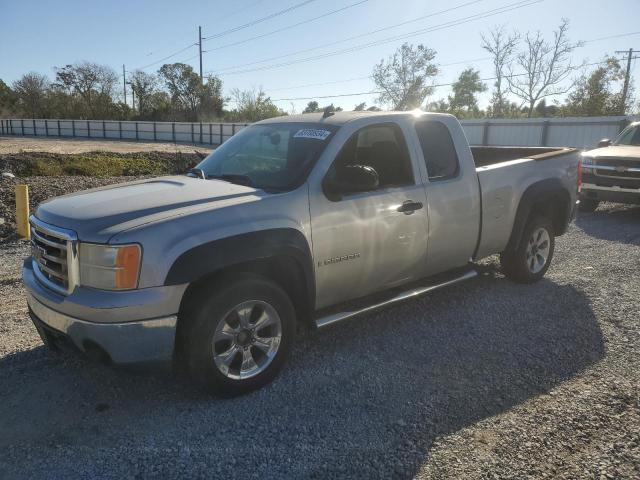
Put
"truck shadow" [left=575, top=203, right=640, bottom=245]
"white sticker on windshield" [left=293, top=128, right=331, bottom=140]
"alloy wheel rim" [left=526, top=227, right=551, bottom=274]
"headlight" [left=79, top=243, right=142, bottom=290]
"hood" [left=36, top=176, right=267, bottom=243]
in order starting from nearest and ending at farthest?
"headlight" [left=79, top=243, right=142, bottom=290], "hood" [left=36, top=176, right=267, bottom=243], "white sticker on windshield" [left=293, top=128, right=331, bottom=140], "alloy wheel rim" [left=526, top=227, right=551, bottom=274], "truck shadow" [left=575, top=203, right=640, bottom=245]

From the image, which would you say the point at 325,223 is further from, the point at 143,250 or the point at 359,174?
the point at 143,250

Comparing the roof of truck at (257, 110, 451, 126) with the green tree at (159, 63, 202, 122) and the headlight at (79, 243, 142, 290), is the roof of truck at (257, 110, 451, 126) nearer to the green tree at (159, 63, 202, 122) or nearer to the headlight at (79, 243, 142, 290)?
the headlight at (79, 243, 142, 290)

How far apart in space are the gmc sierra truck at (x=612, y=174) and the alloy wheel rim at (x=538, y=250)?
4957 mm

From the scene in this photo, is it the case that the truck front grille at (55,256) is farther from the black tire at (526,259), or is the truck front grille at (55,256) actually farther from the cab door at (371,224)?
the black tire at (526,259)

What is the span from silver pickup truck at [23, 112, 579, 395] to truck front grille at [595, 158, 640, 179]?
586 centimetres

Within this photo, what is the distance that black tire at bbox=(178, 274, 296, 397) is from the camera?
123 inches

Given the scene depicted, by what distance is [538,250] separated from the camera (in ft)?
19.3

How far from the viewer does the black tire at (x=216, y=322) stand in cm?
312

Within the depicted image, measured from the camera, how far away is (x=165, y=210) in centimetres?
321

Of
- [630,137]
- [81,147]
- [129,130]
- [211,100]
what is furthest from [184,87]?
[630,137]

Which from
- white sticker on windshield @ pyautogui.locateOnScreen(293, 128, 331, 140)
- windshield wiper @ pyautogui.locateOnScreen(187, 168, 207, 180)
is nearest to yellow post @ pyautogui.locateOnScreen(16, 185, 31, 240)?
windshield wiper @ pyautogui.locateOnScreen(187, 168, 207, 180)

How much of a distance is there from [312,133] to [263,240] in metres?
1.16

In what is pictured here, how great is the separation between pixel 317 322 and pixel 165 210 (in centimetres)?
135

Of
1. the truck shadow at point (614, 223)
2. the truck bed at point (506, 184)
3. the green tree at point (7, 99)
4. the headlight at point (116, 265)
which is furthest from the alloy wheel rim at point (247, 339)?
the green tree at point (7, 99)
